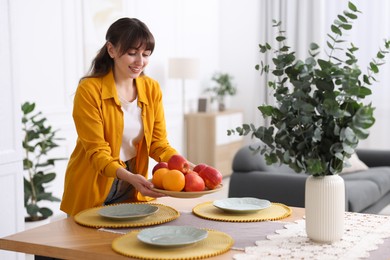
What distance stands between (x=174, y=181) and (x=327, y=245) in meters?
0.56

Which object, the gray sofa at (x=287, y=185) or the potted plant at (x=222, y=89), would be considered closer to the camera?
the gray sofa at (x=287, y=185)

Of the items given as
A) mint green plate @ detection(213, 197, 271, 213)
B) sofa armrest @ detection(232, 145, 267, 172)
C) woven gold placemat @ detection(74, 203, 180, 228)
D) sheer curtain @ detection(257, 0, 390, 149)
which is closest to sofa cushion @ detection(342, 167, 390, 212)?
sofa armrest @ detection(232, 145, 267, 172)

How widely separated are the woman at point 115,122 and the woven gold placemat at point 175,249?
1.44 feet

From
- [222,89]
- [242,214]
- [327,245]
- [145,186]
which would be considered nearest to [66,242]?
[145,186]

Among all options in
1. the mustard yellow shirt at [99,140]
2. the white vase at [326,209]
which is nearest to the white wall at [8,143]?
the mustard yellow shirt at [99,140]

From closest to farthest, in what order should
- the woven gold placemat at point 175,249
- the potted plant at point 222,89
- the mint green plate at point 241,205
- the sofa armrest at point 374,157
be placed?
the woven gold placemat at point 175,249 → the mint green plate at point 241,205 → the sofa armrest at point 374,157 → the potted plant at point 222,89

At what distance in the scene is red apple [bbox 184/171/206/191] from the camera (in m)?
2.16

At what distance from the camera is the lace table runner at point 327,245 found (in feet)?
5.92

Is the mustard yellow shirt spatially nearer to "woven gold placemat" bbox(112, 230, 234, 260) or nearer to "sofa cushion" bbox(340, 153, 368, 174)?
"woven gold placemat" bbox(112, 230, 234, 260)

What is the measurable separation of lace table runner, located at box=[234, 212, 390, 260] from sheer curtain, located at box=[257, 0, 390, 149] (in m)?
5.51

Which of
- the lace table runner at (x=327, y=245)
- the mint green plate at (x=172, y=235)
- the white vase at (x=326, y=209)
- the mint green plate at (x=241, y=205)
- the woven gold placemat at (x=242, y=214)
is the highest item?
the white vase at (x=326, y=209)

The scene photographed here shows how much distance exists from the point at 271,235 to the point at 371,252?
0.33 meters

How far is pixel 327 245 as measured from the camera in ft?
6.27

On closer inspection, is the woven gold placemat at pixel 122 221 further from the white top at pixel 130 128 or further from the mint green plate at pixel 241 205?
the white top at pixel 130 128
